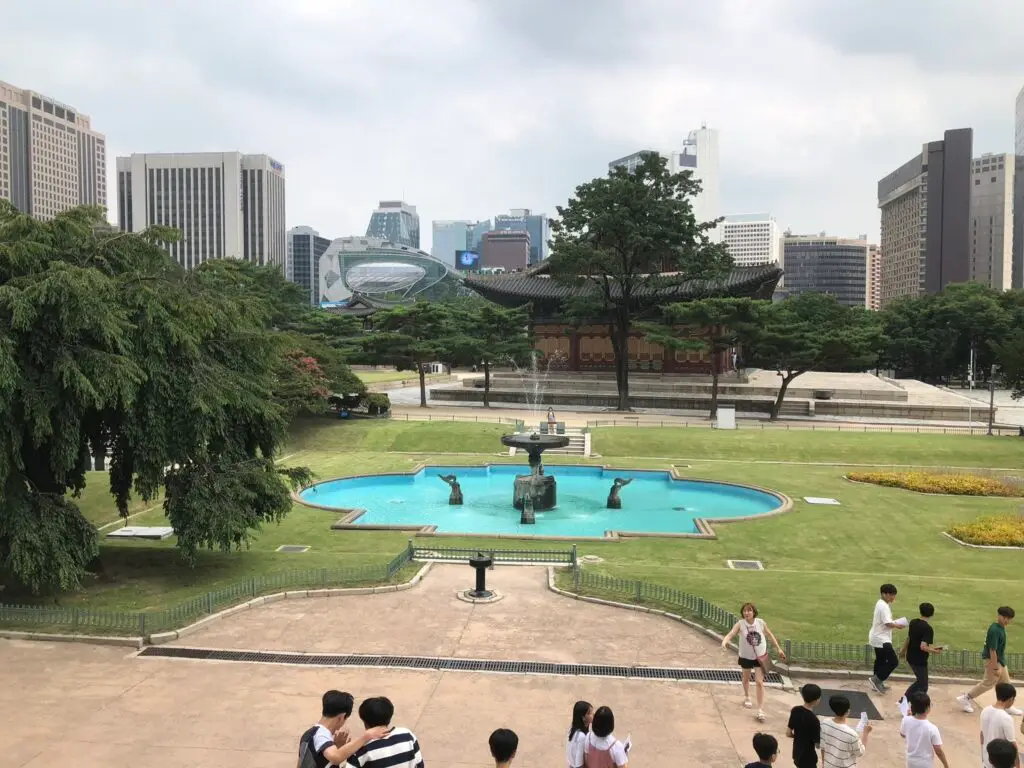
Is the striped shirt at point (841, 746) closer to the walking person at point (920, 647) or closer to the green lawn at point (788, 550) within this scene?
the walking person at point (920, 647)

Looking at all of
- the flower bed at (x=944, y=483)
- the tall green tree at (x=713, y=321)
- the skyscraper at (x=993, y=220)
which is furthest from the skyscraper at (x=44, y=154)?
the skyscraper at (x=993, y=220)

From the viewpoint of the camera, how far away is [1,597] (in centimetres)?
1463

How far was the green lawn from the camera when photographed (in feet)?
47.8

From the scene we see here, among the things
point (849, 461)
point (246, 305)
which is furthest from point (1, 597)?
point (849, 461)

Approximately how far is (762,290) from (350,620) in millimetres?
48617

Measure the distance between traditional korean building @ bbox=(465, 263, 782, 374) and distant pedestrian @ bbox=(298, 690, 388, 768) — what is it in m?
49.7

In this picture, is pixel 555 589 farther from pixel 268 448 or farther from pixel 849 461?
pixel 849 461

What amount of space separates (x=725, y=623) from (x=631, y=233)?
118ft

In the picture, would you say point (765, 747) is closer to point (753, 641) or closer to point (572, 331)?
point (753, 641)

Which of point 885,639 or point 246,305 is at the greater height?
point 246,305

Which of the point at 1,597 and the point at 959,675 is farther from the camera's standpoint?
the point at 1,597

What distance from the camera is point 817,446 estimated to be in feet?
114

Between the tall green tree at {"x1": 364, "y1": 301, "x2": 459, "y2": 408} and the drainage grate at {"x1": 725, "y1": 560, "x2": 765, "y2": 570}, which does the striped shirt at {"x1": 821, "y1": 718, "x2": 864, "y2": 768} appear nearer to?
the drainage grate at {"x1": 725, "y1": 560, "x2": 765, "y2": 570}

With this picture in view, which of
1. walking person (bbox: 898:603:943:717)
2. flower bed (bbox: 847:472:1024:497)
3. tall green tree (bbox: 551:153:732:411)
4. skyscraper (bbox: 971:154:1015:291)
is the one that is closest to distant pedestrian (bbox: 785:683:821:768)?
walking person (bbox: 898:603:943:717)
